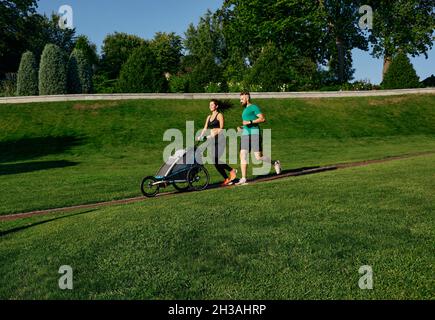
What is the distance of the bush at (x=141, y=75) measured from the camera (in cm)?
3834

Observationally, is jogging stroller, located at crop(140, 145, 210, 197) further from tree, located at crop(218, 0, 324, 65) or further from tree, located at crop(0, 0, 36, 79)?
tree, located at crop(0, 0, 36, 79)

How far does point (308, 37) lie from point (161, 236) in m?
50.4

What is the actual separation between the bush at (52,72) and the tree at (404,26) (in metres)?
36.9

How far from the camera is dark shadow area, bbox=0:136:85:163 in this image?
81.5 ft

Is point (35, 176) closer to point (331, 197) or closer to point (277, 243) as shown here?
point (331, 197)

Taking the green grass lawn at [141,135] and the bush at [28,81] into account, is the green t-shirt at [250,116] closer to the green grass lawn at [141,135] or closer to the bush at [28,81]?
the green grass lawn at [141,135]

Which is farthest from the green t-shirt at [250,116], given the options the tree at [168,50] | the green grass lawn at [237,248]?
the tree at [168,50]

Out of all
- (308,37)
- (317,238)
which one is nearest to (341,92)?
(308,37)

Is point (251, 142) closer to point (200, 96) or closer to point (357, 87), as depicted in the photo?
point (200, 96)

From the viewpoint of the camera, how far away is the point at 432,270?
477cm

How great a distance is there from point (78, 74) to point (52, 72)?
264 centimetres

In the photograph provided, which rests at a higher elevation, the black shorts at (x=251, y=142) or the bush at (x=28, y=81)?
the bush at (x=28, y=81)

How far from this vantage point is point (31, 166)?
2016 cm

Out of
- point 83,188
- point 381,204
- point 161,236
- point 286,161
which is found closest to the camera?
point 161,236
